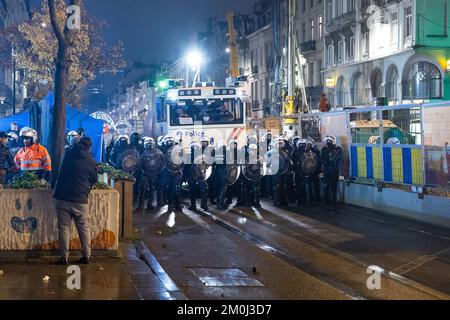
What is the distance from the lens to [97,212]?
35.8 ft

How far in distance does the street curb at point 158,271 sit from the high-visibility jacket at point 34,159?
3.28 metres

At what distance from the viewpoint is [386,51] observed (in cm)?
4281

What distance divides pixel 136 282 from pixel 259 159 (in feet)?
37.2

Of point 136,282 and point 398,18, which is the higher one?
point 398,18

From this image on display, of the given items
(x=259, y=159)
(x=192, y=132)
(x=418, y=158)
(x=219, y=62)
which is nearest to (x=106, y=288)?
(x=418, y=158)

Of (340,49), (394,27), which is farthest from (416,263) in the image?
(340,49)

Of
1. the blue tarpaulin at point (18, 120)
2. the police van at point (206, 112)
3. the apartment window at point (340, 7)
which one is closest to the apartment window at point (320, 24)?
the apartment window at point (340, 7)

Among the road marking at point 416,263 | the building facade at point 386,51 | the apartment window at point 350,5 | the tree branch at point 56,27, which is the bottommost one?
the road marking at point 416,263

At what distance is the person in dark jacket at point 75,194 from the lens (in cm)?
1033

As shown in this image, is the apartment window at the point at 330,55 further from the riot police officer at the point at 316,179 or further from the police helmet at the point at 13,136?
the police helmet at the point at 13,136

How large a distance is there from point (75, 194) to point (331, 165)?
442 inches

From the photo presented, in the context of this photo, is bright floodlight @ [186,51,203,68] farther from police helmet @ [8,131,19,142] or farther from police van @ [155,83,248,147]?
police helmet @ [8,131,19,142]
